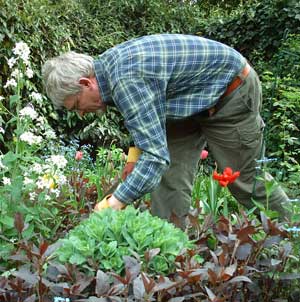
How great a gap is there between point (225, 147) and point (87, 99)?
911 millimetres

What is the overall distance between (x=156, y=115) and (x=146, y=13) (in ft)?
24.8

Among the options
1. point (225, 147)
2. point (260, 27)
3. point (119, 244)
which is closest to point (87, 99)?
point (119, 244)

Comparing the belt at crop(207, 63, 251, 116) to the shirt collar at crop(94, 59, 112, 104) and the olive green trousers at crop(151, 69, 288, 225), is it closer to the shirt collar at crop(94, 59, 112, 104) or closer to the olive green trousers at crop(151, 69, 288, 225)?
the olive green trousers at crop(151, 69, 288, 225)

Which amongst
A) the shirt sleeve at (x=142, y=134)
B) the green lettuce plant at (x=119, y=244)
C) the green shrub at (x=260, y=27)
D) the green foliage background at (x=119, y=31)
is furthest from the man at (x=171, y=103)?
the green shrub at (x=260, y=27)

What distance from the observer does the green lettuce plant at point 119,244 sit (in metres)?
2.24

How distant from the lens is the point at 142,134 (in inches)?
103

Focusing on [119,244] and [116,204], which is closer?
[119,244]

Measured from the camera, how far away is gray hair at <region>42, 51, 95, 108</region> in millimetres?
2666

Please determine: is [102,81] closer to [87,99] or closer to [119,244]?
[87,99]

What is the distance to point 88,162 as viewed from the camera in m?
5.86

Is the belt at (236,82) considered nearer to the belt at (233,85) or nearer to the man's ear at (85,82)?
the belt at (233,85)

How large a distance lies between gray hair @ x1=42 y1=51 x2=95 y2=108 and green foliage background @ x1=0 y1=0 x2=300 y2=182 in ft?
7.28

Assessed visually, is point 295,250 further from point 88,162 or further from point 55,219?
point 88,162

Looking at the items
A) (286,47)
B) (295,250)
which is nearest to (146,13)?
(286,47)
